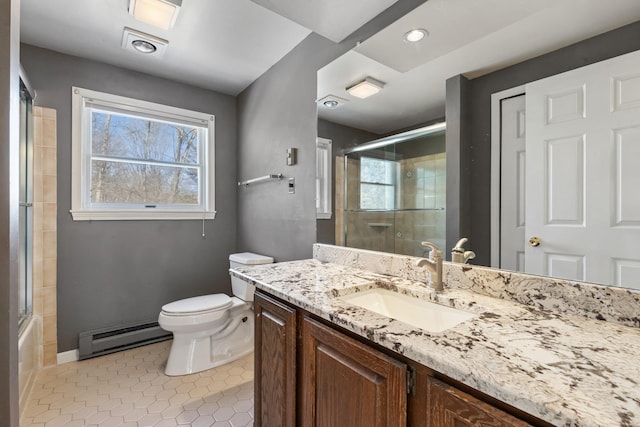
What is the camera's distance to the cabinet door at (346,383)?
724 millimetres

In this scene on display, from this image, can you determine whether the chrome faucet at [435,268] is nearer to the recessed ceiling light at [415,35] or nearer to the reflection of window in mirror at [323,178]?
the reflection of window in mirror at [323,178]

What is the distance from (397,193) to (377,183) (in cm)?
17

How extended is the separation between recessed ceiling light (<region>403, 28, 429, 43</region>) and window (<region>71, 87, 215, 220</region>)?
6.72 ft

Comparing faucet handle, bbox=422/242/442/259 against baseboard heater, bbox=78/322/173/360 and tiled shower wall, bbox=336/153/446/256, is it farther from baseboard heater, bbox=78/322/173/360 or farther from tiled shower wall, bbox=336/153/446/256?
baseboard heater, bbox=78/322/173/360

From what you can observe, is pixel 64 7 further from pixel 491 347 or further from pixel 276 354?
pixel 491 347

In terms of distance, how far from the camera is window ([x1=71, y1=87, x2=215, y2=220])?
2.25 meters

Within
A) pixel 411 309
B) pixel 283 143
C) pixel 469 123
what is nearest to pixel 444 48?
pixel 469 123

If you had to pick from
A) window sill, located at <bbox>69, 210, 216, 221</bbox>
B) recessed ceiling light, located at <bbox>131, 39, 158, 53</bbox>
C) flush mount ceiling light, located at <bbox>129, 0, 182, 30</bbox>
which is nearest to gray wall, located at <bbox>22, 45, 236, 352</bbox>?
window sill, located at <bbox>69, 210, 216, 221</bbox>

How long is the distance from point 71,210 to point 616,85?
10.0 ft

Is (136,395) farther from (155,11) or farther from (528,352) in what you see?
(155,11)

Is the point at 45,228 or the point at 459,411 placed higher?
the point at 45,228

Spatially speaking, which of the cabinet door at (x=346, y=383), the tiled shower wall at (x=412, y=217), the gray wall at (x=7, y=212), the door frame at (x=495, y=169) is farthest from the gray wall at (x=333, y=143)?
the gray wall at (x=7, y=212)

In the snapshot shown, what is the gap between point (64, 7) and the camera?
1.69m

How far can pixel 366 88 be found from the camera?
159cm
